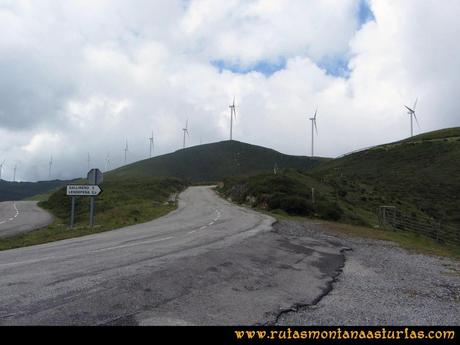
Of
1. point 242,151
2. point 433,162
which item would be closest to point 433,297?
point 433,162

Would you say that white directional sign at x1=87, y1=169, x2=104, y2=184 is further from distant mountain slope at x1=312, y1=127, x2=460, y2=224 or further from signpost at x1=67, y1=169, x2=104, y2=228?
distant mountain slope at x1=312, y1=127, x2=460, y2=224

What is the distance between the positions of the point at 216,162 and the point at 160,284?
537 ft

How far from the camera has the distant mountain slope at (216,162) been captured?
151500mm

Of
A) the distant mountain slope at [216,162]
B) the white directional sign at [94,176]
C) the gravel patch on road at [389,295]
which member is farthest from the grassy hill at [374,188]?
the distant mountain slope at [216,162]

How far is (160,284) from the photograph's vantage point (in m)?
8.23

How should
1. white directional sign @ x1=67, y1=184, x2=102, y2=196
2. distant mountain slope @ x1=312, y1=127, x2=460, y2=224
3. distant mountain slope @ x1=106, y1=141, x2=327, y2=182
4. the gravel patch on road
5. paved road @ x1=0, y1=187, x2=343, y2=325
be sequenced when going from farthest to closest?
distant mountain slope @ x1=106, y1=141, x2=327, y2=182
distant mountain slope @ x1=312, y1=127, x2=460, y2=224
white directional sign @ x1=67, y1=184, x2=102, y2=196
the gravel patch on road
paved road @ x1=0, y1=187, x2=343, y2=325

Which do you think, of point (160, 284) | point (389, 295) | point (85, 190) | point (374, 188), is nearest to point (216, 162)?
point (374, 188)

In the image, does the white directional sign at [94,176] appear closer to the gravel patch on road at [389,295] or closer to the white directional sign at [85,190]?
the white directional sign at [85,190]

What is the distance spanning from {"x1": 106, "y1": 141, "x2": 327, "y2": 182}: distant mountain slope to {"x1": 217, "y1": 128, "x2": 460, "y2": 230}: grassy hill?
6214cm

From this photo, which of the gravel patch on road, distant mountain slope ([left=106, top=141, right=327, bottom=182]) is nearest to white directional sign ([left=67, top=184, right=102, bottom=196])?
the gravel patch on road

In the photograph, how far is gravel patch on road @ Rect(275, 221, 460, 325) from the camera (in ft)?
22.4

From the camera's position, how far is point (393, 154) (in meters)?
100

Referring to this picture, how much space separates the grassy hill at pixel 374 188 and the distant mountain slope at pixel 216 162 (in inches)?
2447

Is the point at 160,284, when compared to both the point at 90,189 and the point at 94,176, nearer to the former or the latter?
the point at 90,189
